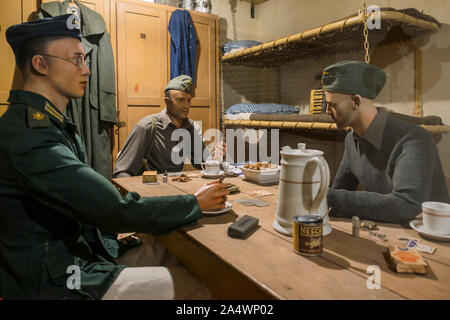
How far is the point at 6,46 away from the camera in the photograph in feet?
9.06

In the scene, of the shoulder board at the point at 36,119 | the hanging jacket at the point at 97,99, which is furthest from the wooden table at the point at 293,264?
the hanging jacket at the point at 97,99

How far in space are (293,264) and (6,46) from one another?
10.2ft

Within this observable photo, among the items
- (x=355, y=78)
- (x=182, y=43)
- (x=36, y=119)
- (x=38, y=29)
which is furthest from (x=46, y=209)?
(x=182, y=43)

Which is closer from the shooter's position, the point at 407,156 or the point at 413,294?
the point at 413,294

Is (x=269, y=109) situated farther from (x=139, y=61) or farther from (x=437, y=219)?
(x=437, y=219)

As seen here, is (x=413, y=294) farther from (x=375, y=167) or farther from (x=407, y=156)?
(x=375, y=167)

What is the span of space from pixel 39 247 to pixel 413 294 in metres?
1.04

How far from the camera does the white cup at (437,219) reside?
965 millimetres

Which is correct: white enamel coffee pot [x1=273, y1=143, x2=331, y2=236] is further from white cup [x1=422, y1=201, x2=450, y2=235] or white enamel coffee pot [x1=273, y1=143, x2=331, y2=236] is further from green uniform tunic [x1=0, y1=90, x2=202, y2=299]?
green uniform tunic [x1=0, y1=90, x2=202, y2=299]

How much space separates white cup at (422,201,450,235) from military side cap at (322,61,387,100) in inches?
25.0

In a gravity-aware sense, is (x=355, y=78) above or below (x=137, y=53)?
below

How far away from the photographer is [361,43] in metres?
2.77

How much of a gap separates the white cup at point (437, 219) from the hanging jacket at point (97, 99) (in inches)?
110

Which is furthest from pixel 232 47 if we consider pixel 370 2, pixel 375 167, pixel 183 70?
pixel 375 167
